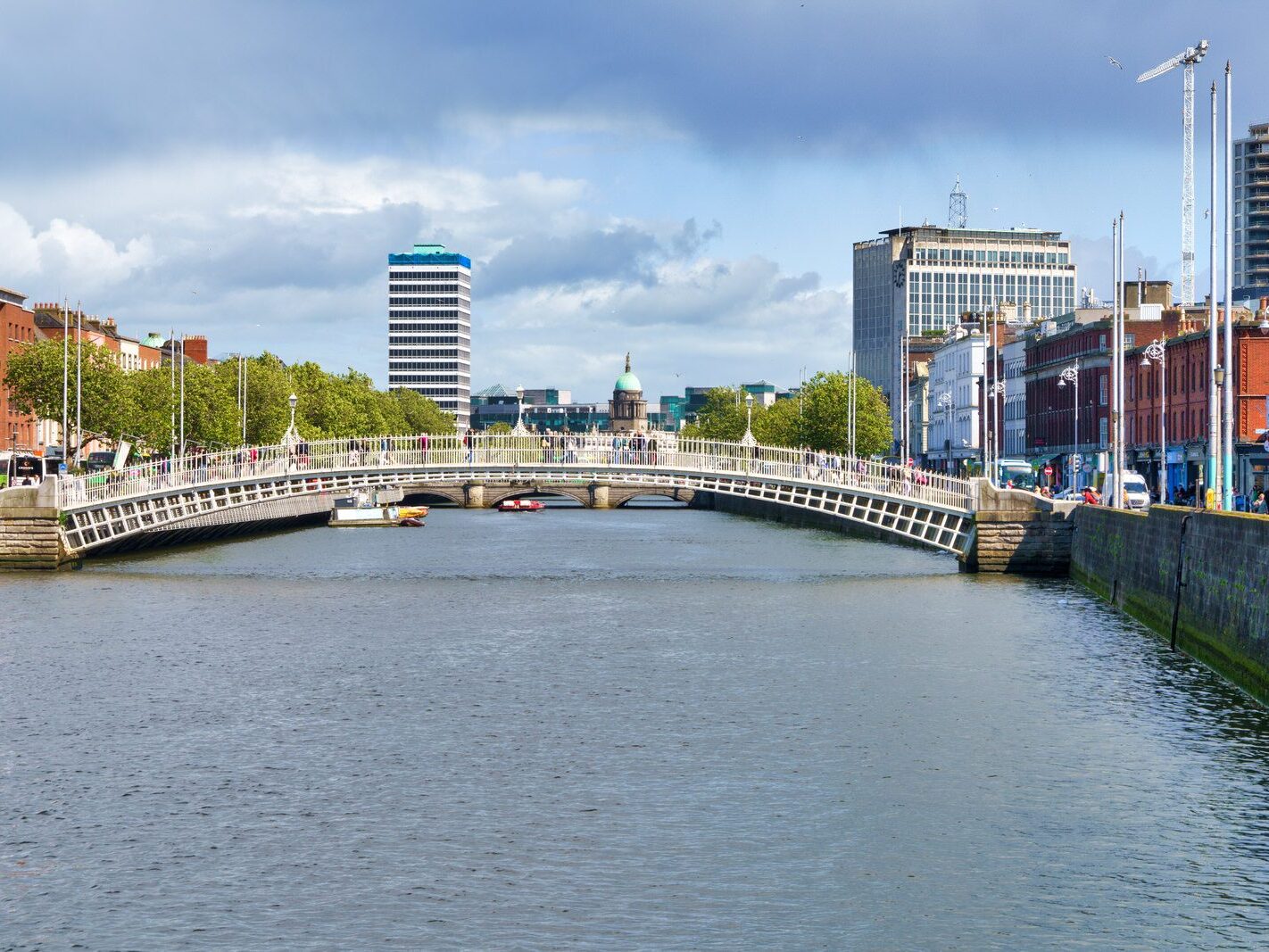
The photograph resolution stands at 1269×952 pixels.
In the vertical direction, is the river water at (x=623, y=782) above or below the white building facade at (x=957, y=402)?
below

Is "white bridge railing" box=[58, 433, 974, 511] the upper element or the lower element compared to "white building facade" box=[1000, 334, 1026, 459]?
lower

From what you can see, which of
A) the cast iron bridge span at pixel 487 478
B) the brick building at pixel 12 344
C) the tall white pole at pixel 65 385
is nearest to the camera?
→ the cast iron bridge span at pixel 487 478

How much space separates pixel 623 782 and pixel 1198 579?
1850 cm

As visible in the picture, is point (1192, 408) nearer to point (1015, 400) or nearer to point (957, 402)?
point (1015, 400)

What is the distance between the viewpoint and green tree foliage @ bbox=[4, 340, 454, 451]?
10725 centimetres

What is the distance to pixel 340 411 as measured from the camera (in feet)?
489

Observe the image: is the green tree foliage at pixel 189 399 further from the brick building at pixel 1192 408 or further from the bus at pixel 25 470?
the brick building at pixel 1192 408

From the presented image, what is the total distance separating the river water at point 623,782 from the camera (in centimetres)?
2231

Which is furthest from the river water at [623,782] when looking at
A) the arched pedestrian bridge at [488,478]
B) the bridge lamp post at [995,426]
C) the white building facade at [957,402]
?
the white building facade at [957,402]

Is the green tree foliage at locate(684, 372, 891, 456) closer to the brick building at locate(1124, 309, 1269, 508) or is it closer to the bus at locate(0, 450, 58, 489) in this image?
the brick building at locate(1124, 309, 1269, 508)

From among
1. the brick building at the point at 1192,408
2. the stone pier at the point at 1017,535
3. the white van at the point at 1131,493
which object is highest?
the brick building at the point at 1192,408

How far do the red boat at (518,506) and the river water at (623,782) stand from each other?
100993 millimetres

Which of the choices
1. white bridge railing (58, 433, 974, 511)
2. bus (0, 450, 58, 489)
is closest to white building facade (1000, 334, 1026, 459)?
white bridge railing (58, 433, 974, 511)

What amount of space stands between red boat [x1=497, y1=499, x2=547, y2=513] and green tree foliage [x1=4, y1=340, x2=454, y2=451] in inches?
545
